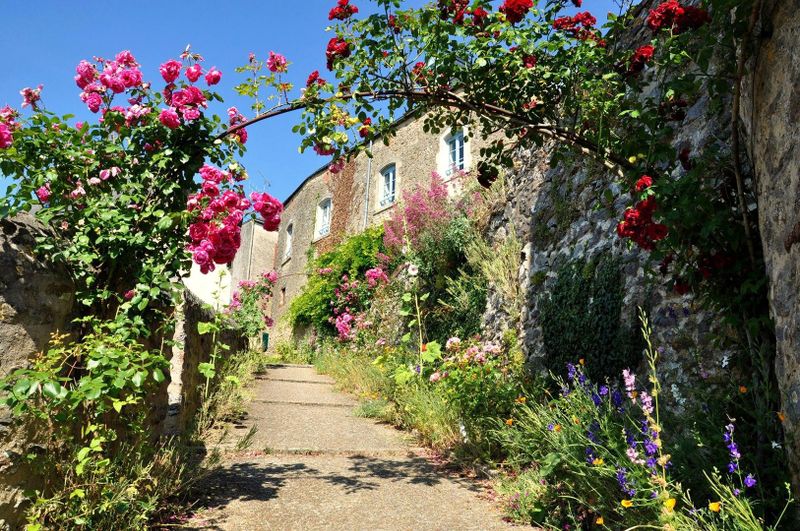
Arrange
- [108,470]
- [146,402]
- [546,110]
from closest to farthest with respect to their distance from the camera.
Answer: [108,470] → [146,402] → [546,110]

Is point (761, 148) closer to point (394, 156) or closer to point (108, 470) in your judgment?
point (108, 470)

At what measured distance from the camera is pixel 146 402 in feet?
8.88

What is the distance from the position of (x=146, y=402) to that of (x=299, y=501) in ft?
3.52

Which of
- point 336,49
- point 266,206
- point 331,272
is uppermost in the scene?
point 336,49

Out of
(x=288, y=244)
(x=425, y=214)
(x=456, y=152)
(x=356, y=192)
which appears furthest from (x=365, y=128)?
(x=288, y=244)

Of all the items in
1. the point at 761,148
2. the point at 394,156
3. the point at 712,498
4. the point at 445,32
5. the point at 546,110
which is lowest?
the point at 712,498

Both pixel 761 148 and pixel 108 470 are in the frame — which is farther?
pixel 108 470

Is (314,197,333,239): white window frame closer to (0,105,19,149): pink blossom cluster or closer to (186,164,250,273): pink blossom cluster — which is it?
(186,164,250,273): pink blossom cluster

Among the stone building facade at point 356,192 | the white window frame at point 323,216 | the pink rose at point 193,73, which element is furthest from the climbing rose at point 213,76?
the white window frame at point 323,216

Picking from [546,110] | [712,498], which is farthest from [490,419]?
[546,110]

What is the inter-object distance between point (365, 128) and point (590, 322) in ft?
7.13

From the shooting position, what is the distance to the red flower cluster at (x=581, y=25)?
3.32 m

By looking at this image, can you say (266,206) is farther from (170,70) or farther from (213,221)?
(170,70)

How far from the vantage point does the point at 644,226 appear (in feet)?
8.04
